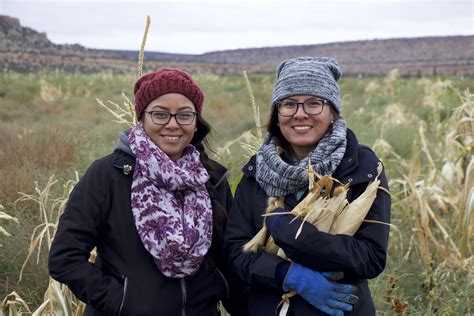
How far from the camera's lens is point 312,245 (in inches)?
71.4

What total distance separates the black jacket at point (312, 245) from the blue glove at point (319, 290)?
0.04 metres

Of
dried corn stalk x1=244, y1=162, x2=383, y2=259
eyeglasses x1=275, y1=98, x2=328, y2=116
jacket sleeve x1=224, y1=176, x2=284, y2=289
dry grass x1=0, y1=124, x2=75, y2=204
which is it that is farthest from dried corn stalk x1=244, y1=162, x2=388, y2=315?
dry grass x1=0, y1=124, x2=75, y2=204

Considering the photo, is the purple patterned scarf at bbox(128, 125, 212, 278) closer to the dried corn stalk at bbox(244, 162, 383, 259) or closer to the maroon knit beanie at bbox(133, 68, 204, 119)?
the maroon knit beanie at bbox(133, 68, 204, 119)

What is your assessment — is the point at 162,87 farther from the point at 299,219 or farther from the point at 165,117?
the point at 299,219

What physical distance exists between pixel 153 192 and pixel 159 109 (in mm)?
319

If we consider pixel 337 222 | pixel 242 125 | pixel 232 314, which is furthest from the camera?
pixel 242 125

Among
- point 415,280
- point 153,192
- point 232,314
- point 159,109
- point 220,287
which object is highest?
point 159,109

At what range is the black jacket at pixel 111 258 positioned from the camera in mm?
1932

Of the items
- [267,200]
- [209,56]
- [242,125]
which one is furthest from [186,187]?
[209,56]

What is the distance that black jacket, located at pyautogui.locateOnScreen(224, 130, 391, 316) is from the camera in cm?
182

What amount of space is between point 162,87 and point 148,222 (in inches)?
20.1

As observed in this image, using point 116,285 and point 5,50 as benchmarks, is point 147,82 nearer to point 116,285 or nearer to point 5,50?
point 116,285

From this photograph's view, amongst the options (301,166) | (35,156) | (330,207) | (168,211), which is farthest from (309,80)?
(35,156)

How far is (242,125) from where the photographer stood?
1171 cm
